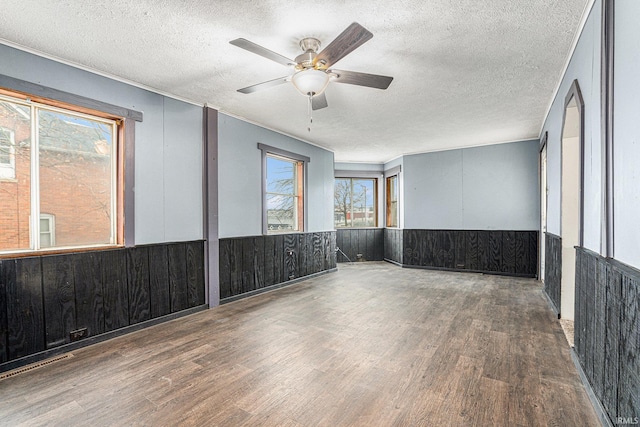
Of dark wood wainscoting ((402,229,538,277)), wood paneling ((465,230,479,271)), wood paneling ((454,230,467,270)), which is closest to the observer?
dark wood wainscoting ((402,229,538,277))

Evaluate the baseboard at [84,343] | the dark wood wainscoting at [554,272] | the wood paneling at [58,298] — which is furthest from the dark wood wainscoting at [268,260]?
the dark wood wainscoting at [554,272]

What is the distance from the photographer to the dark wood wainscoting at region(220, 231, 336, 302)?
15.1 ft

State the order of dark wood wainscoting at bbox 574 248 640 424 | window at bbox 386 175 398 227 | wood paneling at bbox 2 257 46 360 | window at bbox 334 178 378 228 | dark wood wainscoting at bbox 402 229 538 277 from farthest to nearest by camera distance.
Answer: window at bbox 334 178 378 228
window at bbox 386 175 398 227
dark wood wainscoting at bbox 402 229 538 277
wood paneling at bbox 2 257 46 360
dark wood wainscoting at bbox 574 248 640 424

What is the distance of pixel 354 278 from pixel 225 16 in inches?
196

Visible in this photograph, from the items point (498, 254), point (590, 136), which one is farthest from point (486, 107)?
point (498, 254)

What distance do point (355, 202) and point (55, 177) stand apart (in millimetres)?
6775

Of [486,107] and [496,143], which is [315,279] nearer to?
[486,107]

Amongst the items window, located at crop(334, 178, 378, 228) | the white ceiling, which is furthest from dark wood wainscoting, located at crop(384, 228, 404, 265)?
the white ceiling

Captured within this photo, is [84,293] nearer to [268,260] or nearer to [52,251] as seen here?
[52,251]

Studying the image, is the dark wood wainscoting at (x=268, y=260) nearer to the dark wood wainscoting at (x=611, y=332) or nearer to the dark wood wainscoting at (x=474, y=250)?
the dark wood wainscoting at (x=474, y=250)

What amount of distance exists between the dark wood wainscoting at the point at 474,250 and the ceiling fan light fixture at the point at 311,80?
5425 mm

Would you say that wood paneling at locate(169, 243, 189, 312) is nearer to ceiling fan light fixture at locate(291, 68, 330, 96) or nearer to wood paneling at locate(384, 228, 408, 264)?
ceiling fan light fixture at locate(291, 68, 330, 96)

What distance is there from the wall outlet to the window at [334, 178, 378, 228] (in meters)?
6.28

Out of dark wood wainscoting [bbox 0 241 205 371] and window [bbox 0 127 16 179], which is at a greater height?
window [bbox 0 127 16 179]
